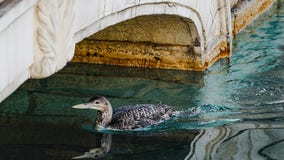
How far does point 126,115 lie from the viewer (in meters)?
9.76

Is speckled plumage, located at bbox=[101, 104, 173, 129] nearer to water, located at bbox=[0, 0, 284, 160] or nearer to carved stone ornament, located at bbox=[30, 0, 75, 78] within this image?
water, located at bbox=[0, 0, 284, 160]

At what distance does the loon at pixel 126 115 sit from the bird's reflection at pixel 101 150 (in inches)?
8.7

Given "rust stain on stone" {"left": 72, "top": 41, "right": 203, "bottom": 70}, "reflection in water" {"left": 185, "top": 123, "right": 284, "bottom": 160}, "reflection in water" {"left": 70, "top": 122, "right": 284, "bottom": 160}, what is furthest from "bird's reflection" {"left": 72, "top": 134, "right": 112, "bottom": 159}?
"rust stain on stone" {"left": 72, "top": 41, "right": 203, "bottom": 70}

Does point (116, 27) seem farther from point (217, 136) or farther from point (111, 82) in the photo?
point (217, 136)

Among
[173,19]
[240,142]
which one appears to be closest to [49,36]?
[240,142]

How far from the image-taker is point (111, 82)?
1150 centimetres

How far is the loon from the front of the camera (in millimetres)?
9648

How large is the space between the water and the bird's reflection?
26 mm

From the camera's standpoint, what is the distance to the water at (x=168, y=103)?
911 centimetres

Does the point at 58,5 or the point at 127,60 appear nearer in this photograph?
the point at 58,5

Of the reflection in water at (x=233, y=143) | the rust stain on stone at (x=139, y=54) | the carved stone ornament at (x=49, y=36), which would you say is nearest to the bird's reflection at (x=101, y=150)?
the reflection in water at (x=233, y=143)

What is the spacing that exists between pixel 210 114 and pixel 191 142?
2.91 feet

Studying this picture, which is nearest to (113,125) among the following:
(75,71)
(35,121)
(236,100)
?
(35,121)

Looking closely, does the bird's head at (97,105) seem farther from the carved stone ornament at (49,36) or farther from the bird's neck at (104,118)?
the carved stone ornament at (49,36)
